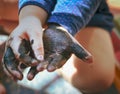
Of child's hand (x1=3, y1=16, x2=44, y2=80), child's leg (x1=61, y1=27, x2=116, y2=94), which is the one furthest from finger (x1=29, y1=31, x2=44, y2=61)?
child's leg (x1=61, y1=27, x2=116, y2=94)

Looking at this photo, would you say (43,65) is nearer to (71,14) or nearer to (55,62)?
(55,62)

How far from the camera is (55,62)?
0.41m

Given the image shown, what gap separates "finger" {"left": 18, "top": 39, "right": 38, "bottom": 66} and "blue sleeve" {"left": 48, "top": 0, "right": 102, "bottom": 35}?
0.08 m

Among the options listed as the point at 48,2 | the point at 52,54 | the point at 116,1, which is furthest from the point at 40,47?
the point at 116,1

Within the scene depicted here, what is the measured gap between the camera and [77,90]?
2.63 ft

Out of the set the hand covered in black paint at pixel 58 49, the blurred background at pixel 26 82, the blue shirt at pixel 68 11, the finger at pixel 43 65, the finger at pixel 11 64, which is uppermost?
the blue shirt at pixel 68 11

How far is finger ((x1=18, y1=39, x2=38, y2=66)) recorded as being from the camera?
40 centimetres

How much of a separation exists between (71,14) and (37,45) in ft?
0.35

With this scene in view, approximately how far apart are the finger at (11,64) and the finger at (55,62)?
5 centimetres

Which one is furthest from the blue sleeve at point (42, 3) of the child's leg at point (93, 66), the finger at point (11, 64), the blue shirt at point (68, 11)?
the child's leg at point (93, 66)

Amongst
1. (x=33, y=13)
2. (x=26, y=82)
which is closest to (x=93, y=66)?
(x=26, y=82)

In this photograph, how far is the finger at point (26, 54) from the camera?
15.7 inches

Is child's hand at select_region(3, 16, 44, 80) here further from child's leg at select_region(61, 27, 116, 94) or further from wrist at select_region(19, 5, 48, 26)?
child's leg at select_region(61, 27, 116, 94)

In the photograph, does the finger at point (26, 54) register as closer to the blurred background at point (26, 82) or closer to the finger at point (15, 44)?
the finger at point (15, 44)
